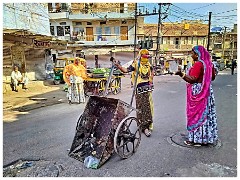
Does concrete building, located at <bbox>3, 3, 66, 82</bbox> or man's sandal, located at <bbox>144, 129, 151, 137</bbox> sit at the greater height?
concrete building, located at <bbox>3, 3, 66, 82</bbox>

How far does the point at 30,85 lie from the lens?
11.6 m

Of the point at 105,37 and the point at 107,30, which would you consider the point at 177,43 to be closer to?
the point at 107,30

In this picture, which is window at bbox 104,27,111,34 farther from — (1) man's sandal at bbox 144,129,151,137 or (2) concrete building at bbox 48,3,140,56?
(1) man's sandal at bbox 144,129,151,137

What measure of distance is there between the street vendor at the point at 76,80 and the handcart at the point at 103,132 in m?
3.75

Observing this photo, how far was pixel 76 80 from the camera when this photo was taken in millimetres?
7156

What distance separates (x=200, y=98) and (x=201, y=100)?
0.13 feet

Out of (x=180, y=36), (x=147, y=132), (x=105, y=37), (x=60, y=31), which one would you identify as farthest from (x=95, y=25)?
(x=147, y=132)

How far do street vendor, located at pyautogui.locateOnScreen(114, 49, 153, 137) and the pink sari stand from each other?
0.79 m

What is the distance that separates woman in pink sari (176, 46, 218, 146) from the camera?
3275mm

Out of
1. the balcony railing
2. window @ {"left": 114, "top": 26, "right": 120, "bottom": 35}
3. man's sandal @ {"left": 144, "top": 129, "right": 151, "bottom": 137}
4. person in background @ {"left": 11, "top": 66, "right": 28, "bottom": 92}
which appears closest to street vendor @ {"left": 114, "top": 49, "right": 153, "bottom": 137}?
man's sandal @ {"left": 144, "top": 129, "right": 151, "bottom": 137}

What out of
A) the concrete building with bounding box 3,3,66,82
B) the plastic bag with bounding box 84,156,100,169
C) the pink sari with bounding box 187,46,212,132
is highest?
the concrete building with bounding box 3,3,66,82

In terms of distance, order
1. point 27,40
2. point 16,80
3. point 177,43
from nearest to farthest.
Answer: point 27,40
point 16,80
point 177,43

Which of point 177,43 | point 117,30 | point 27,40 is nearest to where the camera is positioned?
point 27,40

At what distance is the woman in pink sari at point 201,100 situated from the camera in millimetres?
3275
